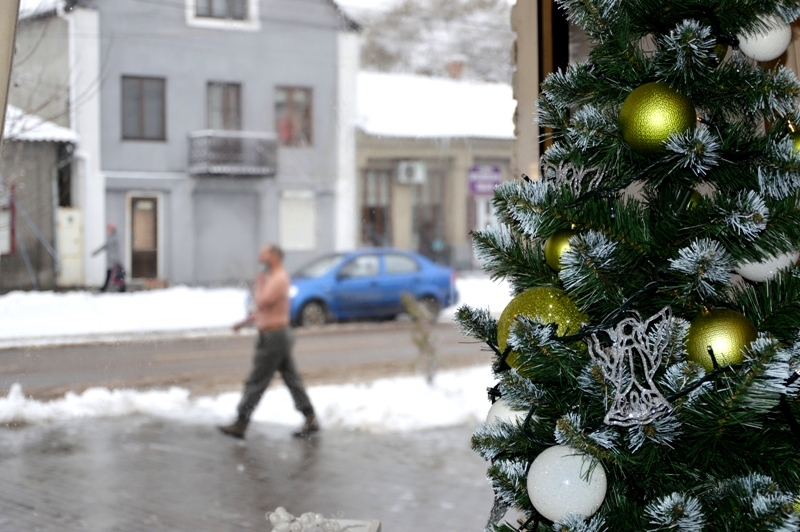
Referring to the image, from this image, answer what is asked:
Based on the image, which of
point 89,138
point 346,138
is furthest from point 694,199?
point 346,138

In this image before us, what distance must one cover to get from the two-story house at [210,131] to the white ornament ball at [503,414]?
15.5 feet

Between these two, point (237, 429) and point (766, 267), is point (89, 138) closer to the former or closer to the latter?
point (237, 429)

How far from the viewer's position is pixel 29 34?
418 cm

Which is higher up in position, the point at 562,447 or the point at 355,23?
the point at 355,23

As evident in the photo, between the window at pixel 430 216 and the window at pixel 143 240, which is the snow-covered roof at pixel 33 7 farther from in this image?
A: the window at pixel 430 216

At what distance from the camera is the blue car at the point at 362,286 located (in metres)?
6.61

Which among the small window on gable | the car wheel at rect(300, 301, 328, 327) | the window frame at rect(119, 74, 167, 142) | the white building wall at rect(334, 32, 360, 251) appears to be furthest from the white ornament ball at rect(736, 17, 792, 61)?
the car wheel at rect(300, 301, 328, 327)

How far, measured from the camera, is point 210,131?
6.17m

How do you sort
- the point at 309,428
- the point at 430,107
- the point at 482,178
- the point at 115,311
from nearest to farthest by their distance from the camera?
1. the point at 309,428
2. the point at 115,311
3. the point at 430,107
4. the point at 482,178

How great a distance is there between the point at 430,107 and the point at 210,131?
5.74ft

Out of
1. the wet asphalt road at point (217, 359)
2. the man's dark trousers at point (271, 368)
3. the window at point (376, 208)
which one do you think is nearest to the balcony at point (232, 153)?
the window at point (376, 208)

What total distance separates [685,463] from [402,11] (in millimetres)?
6187

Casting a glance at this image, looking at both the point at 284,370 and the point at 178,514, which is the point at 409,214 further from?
the point at 178,514

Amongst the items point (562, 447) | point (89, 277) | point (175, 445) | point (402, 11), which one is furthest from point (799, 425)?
point (402, 11)
